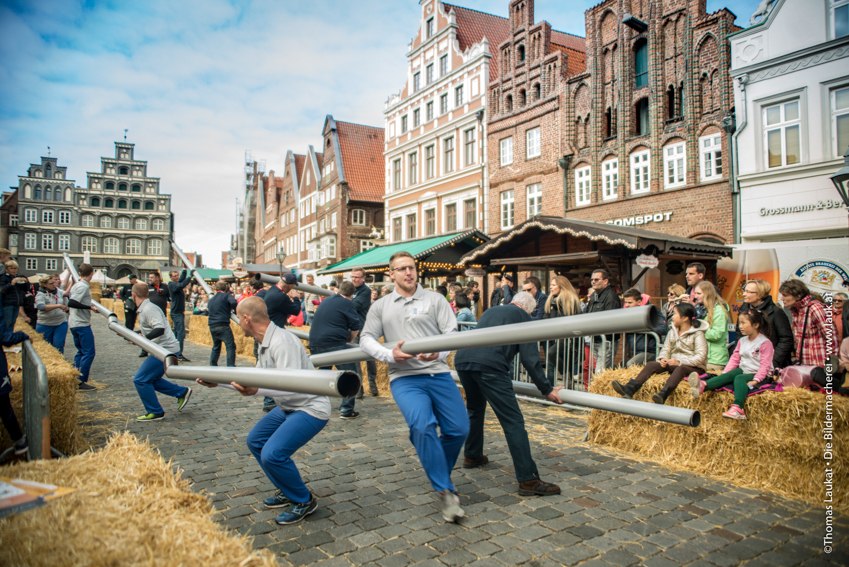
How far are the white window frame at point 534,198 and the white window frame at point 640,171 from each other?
4.84 m

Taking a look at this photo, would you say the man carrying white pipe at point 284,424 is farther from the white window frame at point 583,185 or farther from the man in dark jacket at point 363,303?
the white window frame at point 583,185

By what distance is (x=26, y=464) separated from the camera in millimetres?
2807

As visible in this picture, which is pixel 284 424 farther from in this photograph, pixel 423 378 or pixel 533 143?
pixel 533 143

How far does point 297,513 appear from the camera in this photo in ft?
14.0

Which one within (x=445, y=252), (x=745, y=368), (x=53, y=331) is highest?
(x=445, y=252)

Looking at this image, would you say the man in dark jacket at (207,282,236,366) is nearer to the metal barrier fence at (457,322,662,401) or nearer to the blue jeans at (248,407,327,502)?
the metal barrier fence at (457,322,662,401)

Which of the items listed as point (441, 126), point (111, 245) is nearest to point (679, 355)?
point (441, 126)

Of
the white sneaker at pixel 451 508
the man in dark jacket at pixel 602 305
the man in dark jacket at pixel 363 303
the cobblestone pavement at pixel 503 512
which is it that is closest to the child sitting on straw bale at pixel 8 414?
the cobblestone pavement at pixel 503 512

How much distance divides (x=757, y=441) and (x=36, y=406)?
6.40 meters

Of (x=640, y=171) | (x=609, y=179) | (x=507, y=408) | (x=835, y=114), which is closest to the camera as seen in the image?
(x=507, y=408)

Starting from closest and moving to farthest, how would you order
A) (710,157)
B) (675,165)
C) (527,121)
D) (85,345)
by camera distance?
(85,345) → (710,157) → (675,165) → (527,121)

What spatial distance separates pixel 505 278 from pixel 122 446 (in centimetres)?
1040

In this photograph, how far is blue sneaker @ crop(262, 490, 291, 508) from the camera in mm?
4551

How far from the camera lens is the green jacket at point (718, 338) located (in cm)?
633
